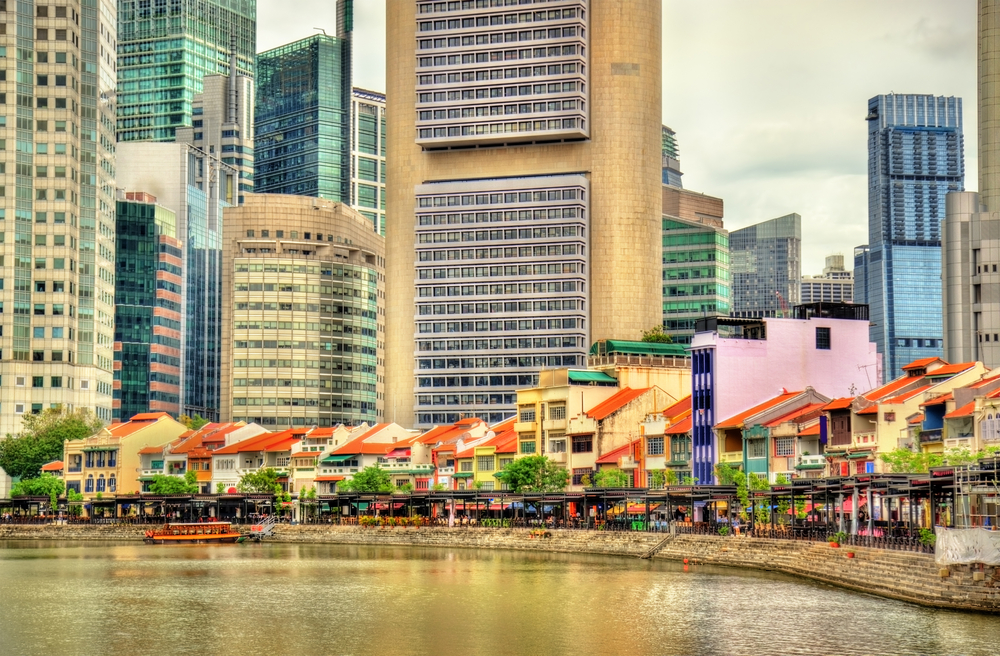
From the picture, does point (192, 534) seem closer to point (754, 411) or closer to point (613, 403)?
point (613, 403)

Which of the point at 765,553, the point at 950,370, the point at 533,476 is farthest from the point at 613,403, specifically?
the point at 765,553

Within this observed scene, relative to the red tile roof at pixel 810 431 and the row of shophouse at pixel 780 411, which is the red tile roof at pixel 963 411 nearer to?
the row of shophouse at pixel 780 411

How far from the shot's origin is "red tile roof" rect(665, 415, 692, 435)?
173875 millimetres

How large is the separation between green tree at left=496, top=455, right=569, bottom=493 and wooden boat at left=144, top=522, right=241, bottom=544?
35509 millimetres

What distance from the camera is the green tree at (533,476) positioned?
615 ft

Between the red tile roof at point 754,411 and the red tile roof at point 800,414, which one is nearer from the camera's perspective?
the red tile roof at point 800,414

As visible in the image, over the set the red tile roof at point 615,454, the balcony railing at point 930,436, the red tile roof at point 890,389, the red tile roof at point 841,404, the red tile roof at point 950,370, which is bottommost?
the red tile roof at point 615,454

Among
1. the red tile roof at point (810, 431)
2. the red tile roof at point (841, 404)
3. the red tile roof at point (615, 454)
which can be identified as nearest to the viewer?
the red tile roof at point (841, 404)

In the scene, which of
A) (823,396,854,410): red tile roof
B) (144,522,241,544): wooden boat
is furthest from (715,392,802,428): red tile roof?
(144,522,241,544): wooden boat

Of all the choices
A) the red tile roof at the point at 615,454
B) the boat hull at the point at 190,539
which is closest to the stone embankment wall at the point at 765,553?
the boat hull at the point at 190,539

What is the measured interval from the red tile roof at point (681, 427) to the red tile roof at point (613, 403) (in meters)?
14.5

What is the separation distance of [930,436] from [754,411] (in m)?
33.6

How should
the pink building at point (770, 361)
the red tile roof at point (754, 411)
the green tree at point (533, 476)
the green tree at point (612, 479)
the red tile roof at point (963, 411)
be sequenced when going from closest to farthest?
the red tile roof at point (963, 411), the red tile roof at point (754, 411), the pink building at point (770, 361), the green tree at point (612, 479), the green tree at point (533, 476)

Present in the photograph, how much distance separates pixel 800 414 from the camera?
153625mm
